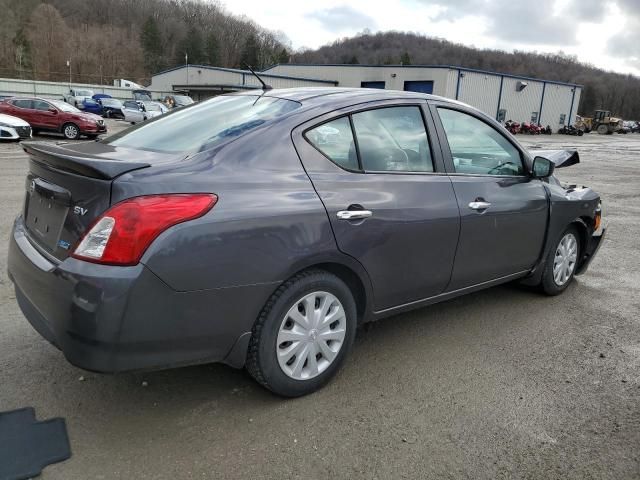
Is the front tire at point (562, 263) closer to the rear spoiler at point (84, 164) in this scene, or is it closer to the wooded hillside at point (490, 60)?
the rear spoiler at point (84, 164)

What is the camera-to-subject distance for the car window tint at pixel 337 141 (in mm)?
2858

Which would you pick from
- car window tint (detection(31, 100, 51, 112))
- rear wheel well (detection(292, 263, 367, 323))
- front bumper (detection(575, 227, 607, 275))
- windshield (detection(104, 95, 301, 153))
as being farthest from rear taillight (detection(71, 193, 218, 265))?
car window tint (detection(31, 100, 51, 112))

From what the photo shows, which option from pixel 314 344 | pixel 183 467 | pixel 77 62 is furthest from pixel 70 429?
pixel 77 62

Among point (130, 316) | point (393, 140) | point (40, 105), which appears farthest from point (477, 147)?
point (40, 105)

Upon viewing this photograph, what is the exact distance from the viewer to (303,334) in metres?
2.77

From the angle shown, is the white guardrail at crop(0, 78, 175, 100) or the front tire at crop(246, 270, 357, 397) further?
the white guardrail at crop(0, 78, 175, 100)

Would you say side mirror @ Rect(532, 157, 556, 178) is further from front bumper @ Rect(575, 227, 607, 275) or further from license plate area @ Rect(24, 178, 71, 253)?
license plate area @ Rect(24, 178, 71, 253)

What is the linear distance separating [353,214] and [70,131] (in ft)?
63.7

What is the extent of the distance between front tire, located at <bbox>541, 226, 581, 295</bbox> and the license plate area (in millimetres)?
3657

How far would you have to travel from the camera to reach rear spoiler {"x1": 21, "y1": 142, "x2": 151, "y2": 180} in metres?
2.27

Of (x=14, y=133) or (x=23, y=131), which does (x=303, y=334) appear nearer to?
(x=14, y=133)

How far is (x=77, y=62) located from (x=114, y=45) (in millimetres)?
10778

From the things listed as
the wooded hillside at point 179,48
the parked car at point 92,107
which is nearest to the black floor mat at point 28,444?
the parked car at point 92,107

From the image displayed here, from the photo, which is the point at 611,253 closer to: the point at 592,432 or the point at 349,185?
the point at 592,432
